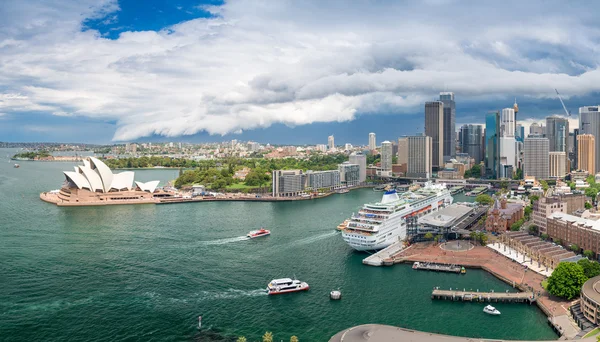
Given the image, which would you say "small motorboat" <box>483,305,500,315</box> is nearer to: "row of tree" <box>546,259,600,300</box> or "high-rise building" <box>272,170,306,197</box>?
"row of tree" <box>546,259,600,300</box>

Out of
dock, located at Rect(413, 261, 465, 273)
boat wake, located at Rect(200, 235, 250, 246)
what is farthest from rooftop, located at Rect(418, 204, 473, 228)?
boat wake, located at Rect(200, 235, 250, 246)

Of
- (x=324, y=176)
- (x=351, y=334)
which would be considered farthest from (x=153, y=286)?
(x=324, y=176)

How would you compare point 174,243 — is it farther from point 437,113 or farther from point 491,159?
point 437,113

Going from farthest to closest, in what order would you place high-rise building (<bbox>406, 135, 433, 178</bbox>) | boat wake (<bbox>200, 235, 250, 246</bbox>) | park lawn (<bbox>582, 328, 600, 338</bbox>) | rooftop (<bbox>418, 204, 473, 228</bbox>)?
1. high-rise building (<bbox>406, 135, 433, 178</bbox>)
2. rooftop (<bbox>418, 204, 473, 228</bbox>)
3. boat wake (<bbox>200, 235, 250, 246</bbox>)
4. park lawn (<bbox>582, 328, 600, 338</bbox>)

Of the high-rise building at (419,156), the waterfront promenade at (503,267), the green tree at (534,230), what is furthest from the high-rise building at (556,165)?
the waterfront promenade at (503,267)

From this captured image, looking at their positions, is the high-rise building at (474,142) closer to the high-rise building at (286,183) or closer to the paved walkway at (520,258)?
the high-rise building at (286,183)

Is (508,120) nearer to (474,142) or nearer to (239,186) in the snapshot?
(474,142)
